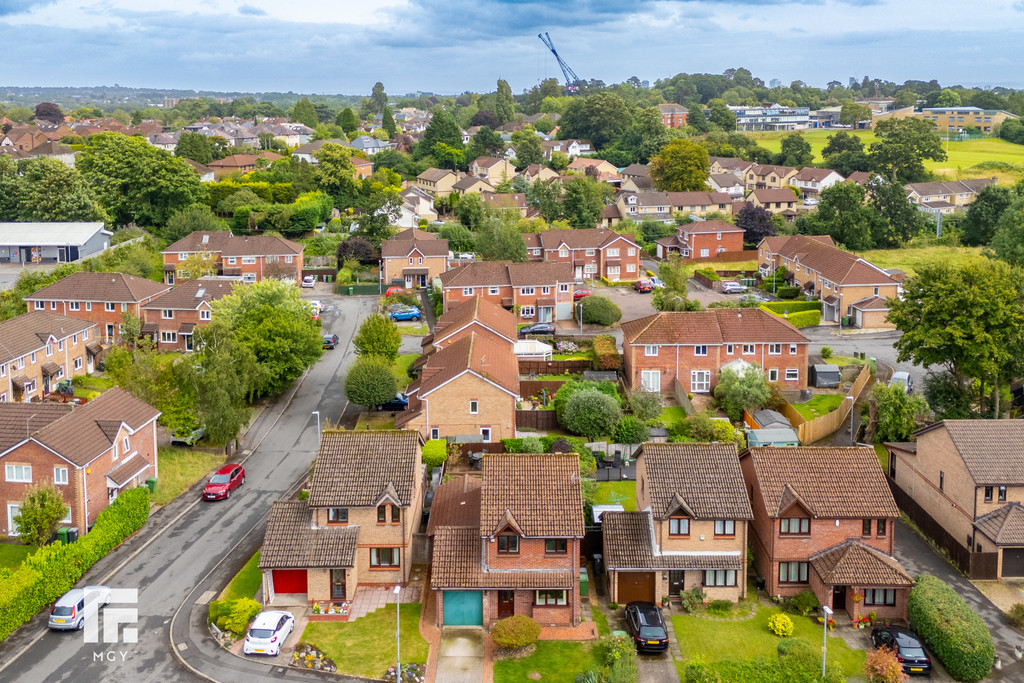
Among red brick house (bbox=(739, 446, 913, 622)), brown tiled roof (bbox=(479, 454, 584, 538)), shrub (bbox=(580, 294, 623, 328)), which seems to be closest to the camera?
brown tiled roof (bbox=(479, 454, 584, 538))

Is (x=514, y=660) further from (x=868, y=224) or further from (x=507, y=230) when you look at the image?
(x=868, y=224)

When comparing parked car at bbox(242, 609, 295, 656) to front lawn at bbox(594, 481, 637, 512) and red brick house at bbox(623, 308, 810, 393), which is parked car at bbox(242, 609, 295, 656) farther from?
red brick house at bbox(623, 308, 810, 393)

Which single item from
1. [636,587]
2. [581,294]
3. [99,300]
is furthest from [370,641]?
[581,294]

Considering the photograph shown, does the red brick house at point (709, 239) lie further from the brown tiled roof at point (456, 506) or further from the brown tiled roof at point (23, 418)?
the brown tiled roof at point (23, 418)

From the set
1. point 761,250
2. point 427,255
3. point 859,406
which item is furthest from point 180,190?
point 859,406

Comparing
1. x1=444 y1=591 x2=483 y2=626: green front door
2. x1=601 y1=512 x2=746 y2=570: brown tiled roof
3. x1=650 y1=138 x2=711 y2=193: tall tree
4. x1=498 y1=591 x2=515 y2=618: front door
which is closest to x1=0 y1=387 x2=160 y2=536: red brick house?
x1=444 y1=591 x2=483 y2=626: green front door

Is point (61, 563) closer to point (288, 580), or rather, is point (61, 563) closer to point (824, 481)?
point (288, 580)
